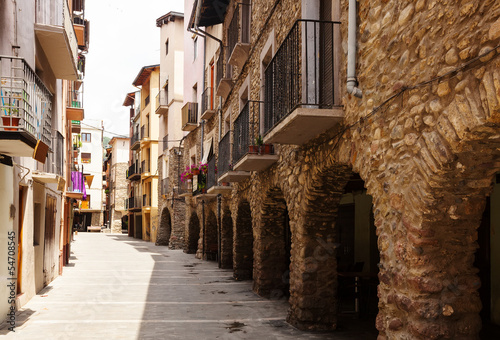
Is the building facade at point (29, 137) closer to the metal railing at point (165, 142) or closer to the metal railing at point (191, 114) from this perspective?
the metal railing at point (191, 114)

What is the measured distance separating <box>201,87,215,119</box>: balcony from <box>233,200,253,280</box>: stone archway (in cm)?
624

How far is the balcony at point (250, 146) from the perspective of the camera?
9.95 m

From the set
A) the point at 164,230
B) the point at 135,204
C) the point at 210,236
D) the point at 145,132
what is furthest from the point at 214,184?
the point at 135,204

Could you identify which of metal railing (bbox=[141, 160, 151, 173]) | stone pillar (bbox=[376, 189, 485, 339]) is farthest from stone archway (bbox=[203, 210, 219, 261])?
metal railing (bbox=[141, 160, 151, 173])

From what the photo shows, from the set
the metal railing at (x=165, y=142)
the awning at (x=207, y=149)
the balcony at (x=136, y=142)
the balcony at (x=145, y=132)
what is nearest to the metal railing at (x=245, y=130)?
the awning at (x=207, y=149)

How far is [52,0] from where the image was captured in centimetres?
1041

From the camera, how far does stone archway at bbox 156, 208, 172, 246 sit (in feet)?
100

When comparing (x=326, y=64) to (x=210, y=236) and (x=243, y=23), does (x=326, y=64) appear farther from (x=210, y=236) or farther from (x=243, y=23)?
(x=210, y=236)

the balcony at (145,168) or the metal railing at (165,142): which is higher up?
the metal railing at (165,142)

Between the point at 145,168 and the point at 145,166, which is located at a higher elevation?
the point at 145,166

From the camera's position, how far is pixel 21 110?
24.6ft

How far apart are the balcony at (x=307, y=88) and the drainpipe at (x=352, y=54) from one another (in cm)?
55

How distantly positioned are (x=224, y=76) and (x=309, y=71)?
9476 mm

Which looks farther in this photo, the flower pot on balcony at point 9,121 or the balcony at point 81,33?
the balcony at point 81,33
